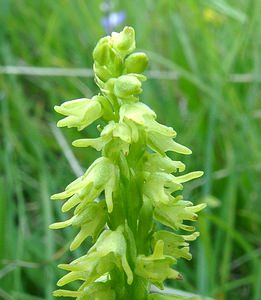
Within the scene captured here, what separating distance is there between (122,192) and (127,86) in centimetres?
16

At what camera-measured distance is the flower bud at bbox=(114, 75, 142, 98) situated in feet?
3.68

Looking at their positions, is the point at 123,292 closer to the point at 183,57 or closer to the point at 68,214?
the point at 68,214

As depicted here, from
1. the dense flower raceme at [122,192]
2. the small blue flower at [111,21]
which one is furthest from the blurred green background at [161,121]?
the dense flower raceme at [122,192]

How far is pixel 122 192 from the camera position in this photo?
1.17m

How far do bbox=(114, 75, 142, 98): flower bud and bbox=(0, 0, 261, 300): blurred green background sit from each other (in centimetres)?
95

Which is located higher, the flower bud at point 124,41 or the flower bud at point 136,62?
the flower bud at point 124,41

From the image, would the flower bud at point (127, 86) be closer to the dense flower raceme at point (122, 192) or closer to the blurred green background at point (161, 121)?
the dense flower raceme at point (122, 192)

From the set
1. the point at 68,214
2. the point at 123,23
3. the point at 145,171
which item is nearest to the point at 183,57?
the point at 123,23

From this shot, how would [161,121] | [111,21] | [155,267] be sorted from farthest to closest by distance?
[111,21]
[161,121]
[155,267]

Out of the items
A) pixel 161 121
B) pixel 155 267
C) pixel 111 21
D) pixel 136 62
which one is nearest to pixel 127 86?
pixel 136 62

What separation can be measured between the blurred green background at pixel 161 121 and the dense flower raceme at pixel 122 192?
2.83 feet

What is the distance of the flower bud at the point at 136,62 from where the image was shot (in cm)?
117

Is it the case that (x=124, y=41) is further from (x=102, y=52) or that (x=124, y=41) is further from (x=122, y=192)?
(x=122, y=192)

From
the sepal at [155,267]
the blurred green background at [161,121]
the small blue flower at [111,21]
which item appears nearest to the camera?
the sepal at [155,267]
